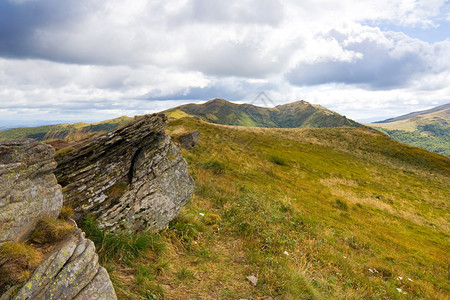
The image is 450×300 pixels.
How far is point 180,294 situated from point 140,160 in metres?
5.67

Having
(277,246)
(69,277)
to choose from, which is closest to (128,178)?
(69,277)

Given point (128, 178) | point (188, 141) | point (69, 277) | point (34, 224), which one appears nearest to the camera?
point (69, 277)

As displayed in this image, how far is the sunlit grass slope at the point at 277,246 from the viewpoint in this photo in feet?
24.4

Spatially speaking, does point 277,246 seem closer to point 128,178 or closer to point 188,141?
point 128,178

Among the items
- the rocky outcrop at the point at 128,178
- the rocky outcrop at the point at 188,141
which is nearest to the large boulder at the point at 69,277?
the rocky outcrop at the point at 128,178

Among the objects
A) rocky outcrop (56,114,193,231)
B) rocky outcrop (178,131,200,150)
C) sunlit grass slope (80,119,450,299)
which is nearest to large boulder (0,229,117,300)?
sunlit grass slope (80,119,450,299)

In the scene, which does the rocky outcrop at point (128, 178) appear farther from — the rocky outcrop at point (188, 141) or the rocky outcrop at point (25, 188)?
the rocky outcrop at point (188, 141)

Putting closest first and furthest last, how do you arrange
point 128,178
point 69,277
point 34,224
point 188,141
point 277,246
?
point 69,277 → point 34,224 → point 128,178 → point 277,246 → point 188,141

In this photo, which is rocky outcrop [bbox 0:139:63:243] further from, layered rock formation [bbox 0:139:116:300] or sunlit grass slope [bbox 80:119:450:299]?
sunlit grass slope [bbox 80:119:450:299]

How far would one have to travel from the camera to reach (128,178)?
9.59 metres

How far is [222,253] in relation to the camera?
9633 millimetres

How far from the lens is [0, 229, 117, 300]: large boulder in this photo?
446cm

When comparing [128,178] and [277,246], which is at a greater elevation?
[128,178]

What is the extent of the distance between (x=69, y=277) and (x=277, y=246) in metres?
8.53
